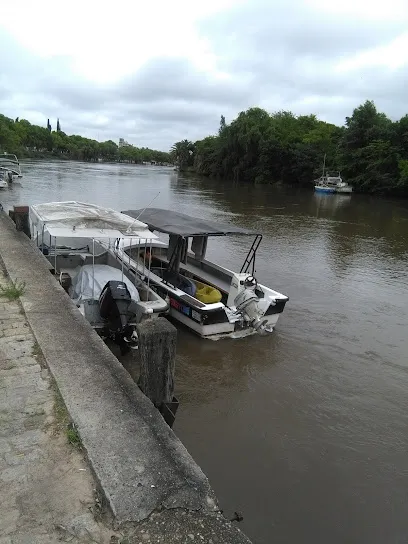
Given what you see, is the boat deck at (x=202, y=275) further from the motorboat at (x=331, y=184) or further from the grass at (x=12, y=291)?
the motorboat at (x=331, y=184)

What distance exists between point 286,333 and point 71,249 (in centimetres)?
553

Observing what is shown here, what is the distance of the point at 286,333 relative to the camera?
31.8 feet

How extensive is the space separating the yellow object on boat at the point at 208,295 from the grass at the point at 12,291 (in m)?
3.80

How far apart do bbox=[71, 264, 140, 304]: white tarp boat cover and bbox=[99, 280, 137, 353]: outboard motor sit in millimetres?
588

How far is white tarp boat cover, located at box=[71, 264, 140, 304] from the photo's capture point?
838 centimetres

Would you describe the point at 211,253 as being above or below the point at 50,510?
below

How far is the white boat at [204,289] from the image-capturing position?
28.7ft

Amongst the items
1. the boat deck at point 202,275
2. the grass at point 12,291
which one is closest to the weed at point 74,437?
the grass at point 12,291

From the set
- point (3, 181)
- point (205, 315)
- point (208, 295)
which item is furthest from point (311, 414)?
point (3, 181)

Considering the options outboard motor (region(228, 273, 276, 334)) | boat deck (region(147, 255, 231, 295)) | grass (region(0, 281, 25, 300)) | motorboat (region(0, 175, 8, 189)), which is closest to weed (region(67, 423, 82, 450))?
grass (region(0, 281, 25, 300))

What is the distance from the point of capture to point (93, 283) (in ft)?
28.2

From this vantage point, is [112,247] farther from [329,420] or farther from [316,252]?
[316,252]

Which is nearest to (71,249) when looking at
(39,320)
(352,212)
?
(39,320)

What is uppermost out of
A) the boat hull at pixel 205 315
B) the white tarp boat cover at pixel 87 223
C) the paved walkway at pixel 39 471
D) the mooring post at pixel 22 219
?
the white tarp boat cover at pixel 87 223
